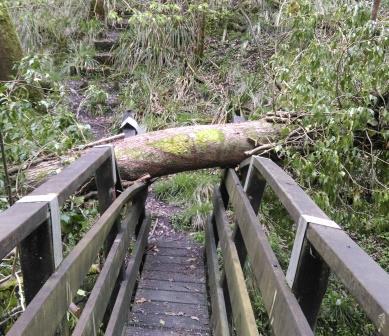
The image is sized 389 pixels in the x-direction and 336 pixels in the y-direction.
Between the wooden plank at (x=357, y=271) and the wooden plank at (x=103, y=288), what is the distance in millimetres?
1049

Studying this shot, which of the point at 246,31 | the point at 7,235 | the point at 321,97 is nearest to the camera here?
the point at 7,235

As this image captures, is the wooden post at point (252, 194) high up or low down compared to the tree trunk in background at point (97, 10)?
down

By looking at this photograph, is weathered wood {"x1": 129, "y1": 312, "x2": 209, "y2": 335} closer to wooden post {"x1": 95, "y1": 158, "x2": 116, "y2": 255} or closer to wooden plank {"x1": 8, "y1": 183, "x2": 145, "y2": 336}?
wooden post {"x1": 95, "y1": 158, "x2": 116, "y2": 255}

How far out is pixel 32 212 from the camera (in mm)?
1520

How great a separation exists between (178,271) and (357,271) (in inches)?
124

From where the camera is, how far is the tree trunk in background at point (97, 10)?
9531mm

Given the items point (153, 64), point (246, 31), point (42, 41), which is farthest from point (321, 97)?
point (42, 41)

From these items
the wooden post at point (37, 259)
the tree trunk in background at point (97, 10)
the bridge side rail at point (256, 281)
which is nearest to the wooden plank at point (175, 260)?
the bridge side rail at point (256, 281)

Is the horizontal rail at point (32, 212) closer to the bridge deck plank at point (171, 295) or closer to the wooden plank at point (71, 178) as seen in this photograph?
the wooden plank at point (71, 178)

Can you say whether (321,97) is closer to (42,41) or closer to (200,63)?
(200,63)

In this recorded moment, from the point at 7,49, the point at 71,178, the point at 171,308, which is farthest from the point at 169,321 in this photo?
the point at 7,49

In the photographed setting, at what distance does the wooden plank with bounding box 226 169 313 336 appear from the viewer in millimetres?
1418

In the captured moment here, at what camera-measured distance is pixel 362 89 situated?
3963 mm

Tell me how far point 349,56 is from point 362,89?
0.30 metres
